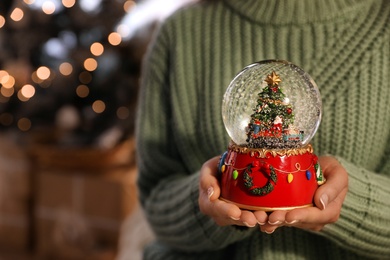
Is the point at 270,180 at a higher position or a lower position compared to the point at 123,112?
higher

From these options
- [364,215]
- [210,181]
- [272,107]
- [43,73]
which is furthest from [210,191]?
[43,73]

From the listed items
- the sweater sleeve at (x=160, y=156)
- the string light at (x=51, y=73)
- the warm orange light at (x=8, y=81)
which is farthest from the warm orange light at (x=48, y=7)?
the sweater sleeve at (x=160, y=156)

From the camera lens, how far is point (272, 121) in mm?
689

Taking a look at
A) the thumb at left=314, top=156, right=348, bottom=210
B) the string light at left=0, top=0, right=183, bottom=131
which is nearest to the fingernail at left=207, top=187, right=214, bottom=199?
the thumb at left=314, top=156, right=348, bottom=210

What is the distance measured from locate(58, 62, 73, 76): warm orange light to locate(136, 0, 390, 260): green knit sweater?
1.61m

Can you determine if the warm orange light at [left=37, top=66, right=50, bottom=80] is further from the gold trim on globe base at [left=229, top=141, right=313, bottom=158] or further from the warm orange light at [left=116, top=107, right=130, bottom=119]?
the gold trim on globe base at [left=229, top=141, right=313, bottom=158]

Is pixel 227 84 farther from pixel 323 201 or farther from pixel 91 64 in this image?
pixel 91 64

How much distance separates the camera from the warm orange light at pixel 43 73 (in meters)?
2.64

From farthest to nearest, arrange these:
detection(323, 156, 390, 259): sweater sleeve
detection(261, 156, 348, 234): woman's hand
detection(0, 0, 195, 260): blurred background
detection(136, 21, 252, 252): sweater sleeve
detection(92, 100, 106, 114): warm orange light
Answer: detection(92, 100, 106, 114): warm orange light
detection(0, 0, 195, 260): blurred background
detection(136, 21, 252, 252): sweater sleeve
detection(323, 156, 390, 259): sweater sleeve
detection(261, 156, 348, 234): woman's hand

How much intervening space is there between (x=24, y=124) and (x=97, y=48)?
1.62 feet

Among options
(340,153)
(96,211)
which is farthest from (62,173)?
(340,153)

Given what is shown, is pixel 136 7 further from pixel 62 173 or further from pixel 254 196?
pixel 254 196

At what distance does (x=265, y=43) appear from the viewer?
955 millimetres

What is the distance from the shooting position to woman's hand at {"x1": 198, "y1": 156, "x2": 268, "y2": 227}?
662mm
